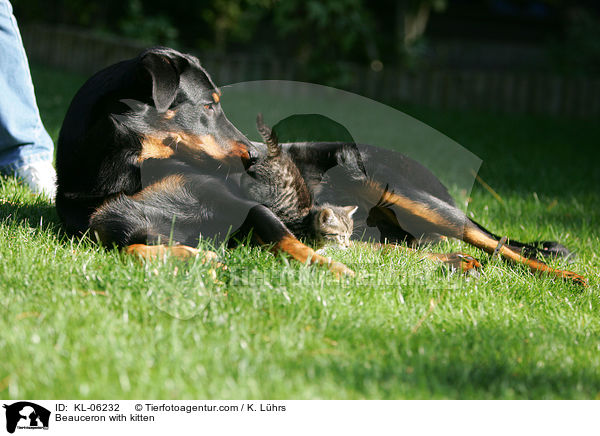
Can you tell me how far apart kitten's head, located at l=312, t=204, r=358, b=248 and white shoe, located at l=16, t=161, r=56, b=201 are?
5.51 feet

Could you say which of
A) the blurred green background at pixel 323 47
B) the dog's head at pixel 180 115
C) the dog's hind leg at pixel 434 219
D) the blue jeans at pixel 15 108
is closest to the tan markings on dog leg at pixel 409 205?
the dog's hind leg at pixel 434 219

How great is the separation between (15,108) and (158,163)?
163 cm

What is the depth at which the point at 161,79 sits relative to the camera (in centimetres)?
272

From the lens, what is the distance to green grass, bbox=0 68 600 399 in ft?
5.54

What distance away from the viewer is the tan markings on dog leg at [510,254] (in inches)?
113

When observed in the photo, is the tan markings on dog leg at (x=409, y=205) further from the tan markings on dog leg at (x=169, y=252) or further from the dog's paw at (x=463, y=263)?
the tan markings on dog leg at (x=169, y=252)

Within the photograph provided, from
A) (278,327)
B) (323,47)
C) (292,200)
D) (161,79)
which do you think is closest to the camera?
(278,327)

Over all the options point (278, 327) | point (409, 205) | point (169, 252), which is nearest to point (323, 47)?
point (409, 205)

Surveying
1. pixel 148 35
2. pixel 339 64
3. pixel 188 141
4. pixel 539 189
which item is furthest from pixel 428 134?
pixel 148 35

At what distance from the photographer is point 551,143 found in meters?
7.51

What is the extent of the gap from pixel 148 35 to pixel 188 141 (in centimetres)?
852

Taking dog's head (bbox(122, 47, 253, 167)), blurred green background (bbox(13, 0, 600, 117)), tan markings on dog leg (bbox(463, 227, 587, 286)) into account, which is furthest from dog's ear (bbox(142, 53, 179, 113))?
blurred green background (bbox(13, 0, 600, 117))

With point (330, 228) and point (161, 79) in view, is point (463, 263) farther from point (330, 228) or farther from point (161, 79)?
point (161, 79)

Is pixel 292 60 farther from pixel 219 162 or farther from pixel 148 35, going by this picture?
pixel 219 162
